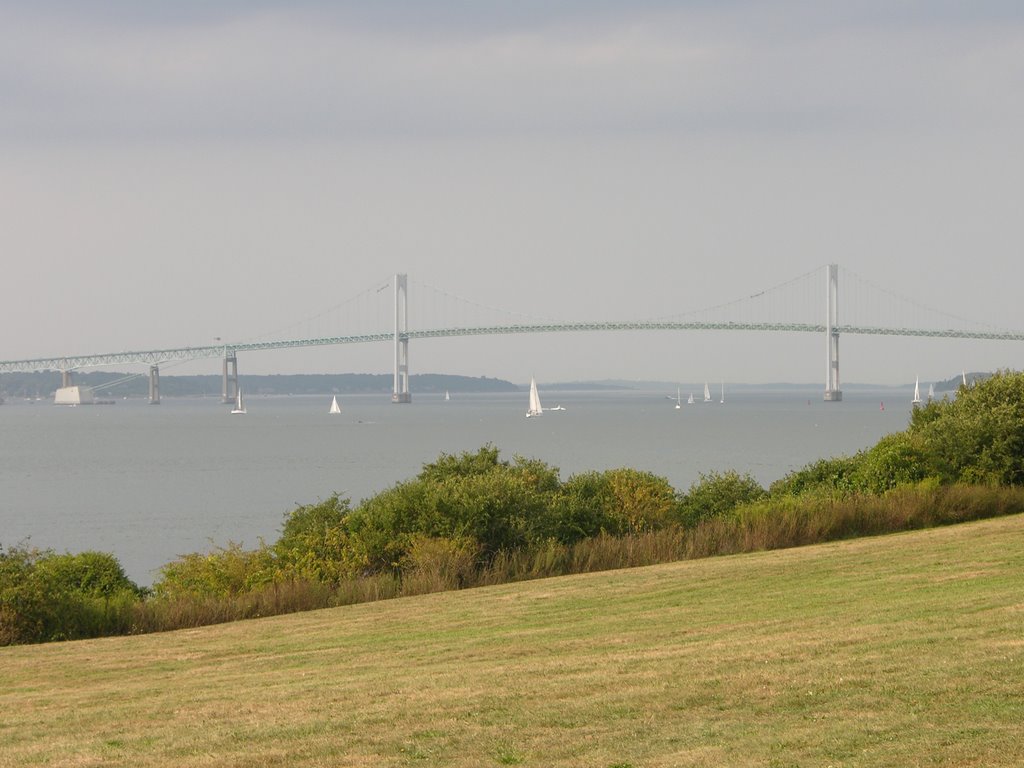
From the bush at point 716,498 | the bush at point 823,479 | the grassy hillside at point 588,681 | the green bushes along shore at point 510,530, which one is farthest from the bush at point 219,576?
the bush at point 823,479

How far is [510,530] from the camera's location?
20828 mm

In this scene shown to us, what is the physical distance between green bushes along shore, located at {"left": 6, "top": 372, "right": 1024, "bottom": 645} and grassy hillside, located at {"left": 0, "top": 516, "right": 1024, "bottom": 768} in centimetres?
140

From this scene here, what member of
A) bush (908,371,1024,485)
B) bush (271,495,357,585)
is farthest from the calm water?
bush (908,371,1024,485)

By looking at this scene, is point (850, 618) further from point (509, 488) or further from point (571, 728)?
point (509, 488)

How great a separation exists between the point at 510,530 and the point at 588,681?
11140mm

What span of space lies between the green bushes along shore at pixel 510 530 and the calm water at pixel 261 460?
13.5 m

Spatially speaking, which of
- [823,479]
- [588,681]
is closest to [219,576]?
[588,681]

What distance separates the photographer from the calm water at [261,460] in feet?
159

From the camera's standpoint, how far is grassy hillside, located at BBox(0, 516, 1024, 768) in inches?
305

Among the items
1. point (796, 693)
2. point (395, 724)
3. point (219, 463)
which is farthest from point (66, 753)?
point (219, 463)

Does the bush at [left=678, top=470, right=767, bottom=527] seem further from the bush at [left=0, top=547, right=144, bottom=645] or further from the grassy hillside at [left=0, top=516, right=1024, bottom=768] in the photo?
the bush at [left=0, top=547, right=144, bottom=645]

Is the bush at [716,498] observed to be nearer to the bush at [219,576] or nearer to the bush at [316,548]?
the bush at [316,548]

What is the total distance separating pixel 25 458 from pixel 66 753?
301 ft

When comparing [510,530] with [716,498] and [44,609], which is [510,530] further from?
[44,609]
